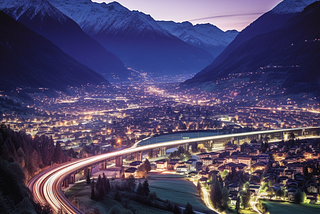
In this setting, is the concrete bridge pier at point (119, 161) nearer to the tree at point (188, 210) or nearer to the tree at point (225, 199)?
the tree at point (225, 199)

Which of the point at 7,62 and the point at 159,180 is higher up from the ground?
the point at 7,62

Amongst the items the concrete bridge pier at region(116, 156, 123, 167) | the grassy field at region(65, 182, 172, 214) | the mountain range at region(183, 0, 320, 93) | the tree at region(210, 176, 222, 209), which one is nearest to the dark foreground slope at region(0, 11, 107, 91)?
the mountain range at region(183, 0, 320, 93)

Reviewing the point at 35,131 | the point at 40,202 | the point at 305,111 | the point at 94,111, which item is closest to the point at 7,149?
the point at 40,202

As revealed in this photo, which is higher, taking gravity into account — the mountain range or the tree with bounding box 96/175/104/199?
the mountain range

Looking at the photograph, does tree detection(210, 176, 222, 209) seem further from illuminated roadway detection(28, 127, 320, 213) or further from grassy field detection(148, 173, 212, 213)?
illuminated roadway detection(28, 127, 320, 213)

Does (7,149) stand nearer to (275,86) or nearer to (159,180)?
(159,180)

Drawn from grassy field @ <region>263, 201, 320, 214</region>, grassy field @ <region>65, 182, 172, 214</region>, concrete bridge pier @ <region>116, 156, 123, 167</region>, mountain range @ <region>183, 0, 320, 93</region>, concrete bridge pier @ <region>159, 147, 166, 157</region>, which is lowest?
grassy field @ <region>263, 201, 320, 214</region>

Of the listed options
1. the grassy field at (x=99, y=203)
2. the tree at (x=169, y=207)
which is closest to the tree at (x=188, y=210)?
the tree at (x=169, y=207)
